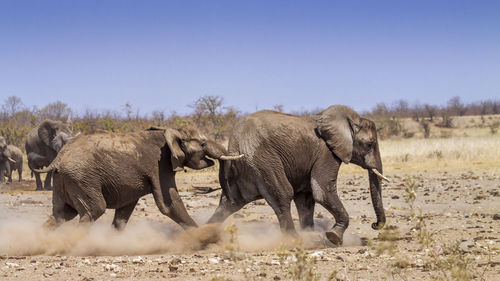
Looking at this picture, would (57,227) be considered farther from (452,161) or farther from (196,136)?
(452,161)

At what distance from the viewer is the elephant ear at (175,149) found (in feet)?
29.1

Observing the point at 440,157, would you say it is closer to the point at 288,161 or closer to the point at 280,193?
the point at 288,161

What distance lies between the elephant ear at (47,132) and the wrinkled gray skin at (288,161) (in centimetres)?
1224

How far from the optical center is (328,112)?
9.42 metres

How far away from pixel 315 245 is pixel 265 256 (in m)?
1.30

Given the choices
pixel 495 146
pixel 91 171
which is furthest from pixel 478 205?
pixel 495 146

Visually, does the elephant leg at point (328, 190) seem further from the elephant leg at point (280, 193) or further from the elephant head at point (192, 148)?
the elephant head at point (192, 148)

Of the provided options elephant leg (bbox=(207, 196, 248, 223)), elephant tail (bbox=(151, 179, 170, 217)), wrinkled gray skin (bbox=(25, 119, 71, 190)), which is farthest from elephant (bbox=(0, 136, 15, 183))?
elephant tail (bbox=(151, 179, 170, 217))

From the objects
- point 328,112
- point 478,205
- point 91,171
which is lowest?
point 478,205

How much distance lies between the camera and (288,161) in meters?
9.13

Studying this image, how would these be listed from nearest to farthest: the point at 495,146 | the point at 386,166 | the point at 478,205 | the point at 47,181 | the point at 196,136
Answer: the point at 196,136 → the point at 478,205 → the point at 47,181 → the point at 386,166 → the point at 495,146

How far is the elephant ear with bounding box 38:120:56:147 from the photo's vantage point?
66.4 ft

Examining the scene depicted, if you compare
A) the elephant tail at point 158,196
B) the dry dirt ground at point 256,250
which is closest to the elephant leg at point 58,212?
the dry dirt ground at point 256,250

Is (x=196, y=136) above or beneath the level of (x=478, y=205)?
above
